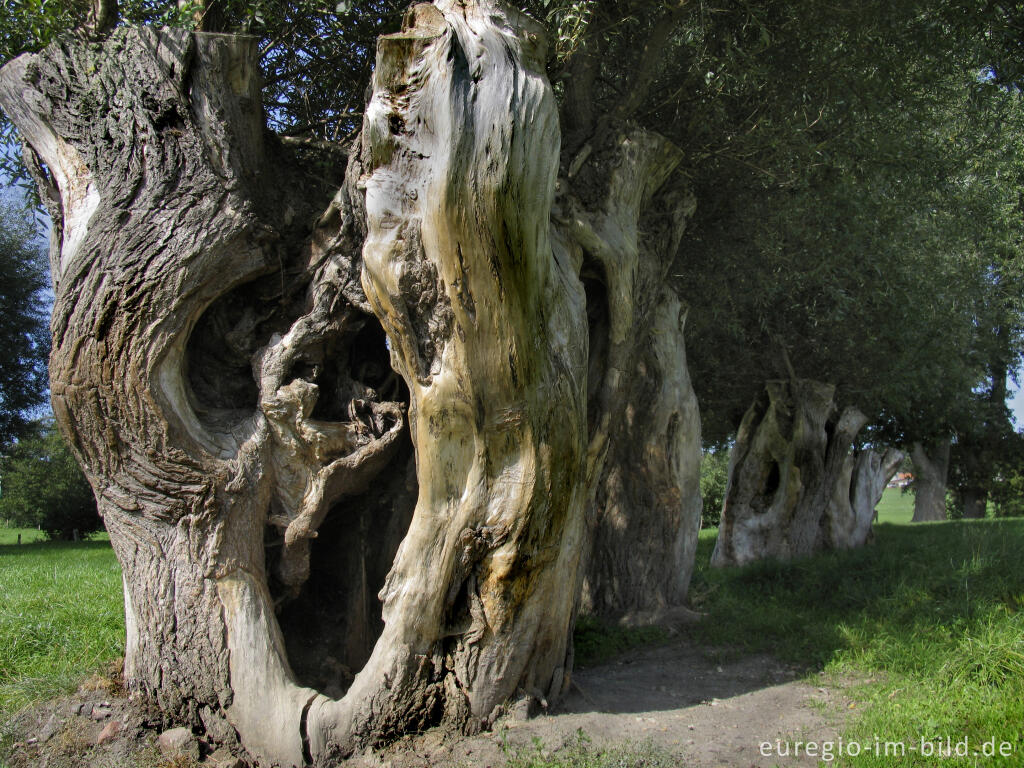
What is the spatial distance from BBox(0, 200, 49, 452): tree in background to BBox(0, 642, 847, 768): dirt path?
52.7 feet

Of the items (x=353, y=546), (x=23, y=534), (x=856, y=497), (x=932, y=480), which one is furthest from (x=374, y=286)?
(x=23, y=534)

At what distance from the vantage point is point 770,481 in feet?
41.8

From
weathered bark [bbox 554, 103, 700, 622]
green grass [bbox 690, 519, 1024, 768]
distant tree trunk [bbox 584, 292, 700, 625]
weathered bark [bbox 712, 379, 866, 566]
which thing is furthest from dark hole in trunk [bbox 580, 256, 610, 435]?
weathered bark [bbox 712, 379, 866, 566]

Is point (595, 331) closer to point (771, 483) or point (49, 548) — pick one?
point (771, 483)

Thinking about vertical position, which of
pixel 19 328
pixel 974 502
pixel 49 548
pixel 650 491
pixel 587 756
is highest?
pixel 19 328

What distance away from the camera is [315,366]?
508cm

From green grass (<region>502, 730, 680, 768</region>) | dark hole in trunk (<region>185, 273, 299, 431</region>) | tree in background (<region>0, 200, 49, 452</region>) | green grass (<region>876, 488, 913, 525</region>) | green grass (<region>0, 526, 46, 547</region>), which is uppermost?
tree in background (<region>0, 200, 49, 452</region>)

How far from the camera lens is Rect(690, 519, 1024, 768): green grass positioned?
14.3 feet

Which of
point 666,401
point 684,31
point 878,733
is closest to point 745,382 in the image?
point 666,401

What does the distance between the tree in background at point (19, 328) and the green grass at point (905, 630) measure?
1648 centimetres

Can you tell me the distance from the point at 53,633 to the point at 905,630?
22.2ft

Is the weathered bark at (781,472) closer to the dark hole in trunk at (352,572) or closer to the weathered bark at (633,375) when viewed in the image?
the weathered bark at (633,375)

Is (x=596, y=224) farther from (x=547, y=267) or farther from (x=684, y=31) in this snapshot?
(x=684, y=31)

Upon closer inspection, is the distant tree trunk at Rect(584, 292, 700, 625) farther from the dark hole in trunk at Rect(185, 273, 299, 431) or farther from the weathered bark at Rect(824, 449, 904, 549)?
the weathered bark at Rect(824, 449, 904, 549)
